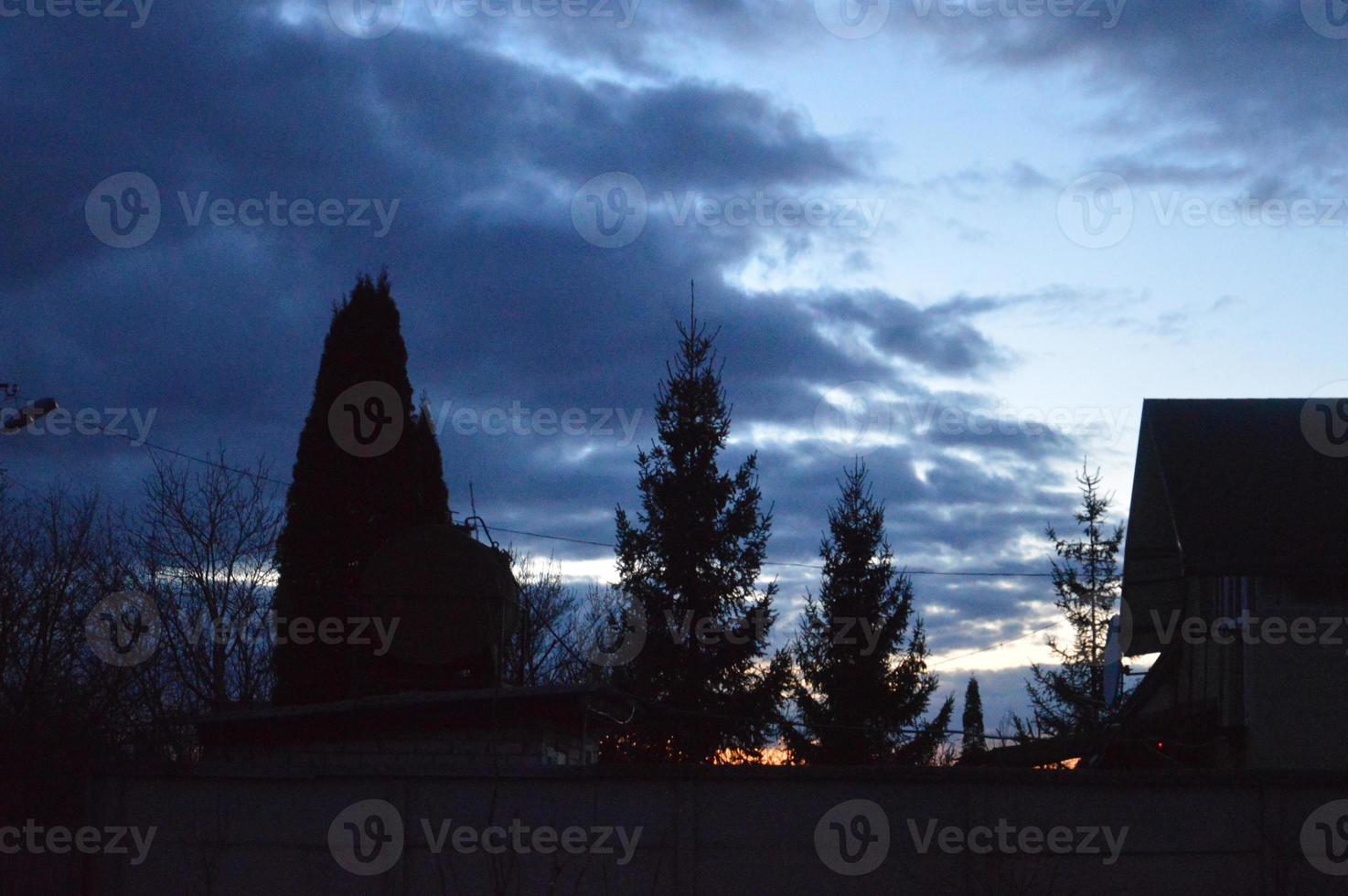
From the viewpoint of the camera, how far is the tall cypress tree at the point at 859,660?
91.4 feet

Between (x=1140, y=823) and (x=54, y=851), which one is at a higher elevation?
(x=1140, y=823)

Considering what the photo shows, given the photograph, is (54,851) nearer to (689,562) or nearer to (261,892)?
(261,892)

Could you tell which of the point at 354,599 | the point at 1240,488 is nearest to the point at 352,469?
the point at 354,599

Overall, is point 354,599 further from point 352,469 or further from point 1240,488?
point 1240,488

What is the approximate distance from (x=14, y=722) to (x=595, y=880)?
846 centimetres

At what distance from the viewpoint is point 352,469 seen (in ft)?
74.0

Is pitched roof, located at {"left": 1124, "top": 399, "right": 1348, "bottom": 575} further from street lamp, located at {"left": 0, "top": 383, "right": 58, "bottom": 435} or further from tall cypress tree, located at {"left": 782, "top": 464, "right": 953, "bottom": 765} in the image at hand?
street lamp, located at {"left": 0, "top": 383, "right": 58, "bottom": 435}

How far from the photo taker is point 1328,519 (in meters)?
17.7

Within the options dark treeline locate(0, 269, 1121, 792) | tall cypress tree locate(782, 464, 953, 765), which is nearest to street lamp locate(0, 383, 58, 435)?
dark treeline locate(0, 269, 1121, 792)

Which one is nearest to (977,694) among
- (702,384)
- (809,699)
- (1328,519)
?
(809,699)

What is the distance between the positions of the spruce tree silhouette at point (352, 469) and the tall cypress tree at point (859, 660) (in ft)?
32.5

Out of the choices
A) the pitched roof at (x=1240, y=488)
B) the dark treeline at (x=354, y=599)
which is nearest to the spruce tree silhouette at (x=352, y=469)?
the dark treeline at (x=354, y=599)

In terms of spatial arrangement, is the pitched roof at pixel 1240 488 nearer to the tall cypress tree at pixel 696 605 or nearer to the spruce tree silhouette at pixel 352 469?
the tall cypress tree at pixel 696 605

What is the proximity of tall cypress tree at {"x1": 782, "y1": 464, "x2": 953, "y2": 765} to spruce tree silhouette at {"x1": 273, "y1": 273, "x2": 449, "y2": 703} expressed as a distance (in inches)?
390
